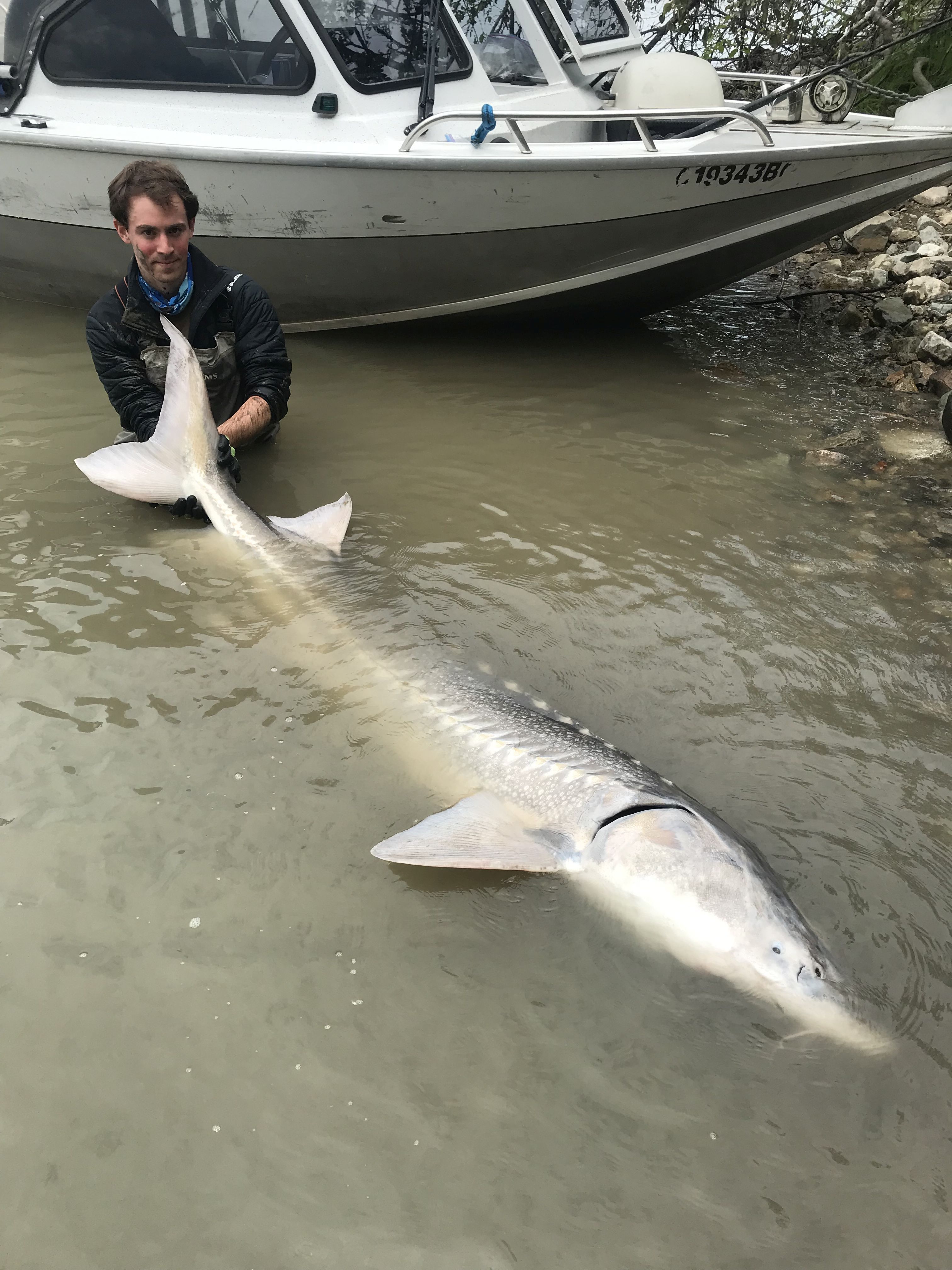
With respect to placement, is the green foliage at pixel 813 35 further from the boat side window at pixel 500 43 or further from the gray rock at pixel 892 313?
the gray rock at pixel 892 313

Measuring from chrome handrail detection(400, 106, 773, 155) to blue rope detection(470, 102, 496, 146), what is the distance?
25 millimetres

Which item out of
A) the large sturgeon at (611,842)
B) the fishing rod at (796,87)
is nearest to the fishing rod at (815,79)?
the fishing rod at (796,87)

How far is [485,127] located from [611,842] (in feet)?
11.8

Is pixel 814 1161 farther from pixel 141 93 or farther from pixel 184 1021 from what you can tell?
pixel 141 93

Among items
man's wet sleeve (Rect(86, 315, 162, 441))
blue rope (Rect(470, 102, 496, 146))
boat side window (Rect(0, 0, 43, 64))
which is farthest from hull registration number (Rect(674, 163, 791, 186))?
boat side window (Rect(0, 0, 43, 64))

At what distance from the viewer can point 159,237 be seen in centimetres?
320

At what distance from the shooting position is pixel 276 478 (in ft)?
12.6

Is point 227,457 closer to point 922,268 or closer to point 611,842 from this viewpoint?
point 611,842

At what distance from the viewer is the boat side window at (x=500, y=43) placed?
5.16m

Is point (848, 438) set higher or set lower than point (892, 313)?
lower

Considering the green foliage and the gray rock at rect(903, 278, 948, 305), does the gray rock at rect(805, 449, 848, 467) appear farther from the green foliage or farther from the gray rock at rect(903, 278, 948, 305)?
the green foliage

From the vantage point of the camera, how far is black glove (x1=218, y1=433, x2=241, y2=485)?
3301 mm

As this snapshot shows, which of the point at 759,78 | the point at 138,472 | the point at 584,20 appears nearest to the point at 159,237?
the point at 138,472

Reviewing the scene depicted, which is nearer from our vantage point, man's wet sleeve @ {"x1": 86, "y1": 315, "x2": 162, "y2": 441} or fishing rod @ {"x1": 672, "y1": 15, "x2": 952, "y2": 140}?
man's wet sleeve @ {"x1": 86, "y1": 315, "x2": 162, "y2": 441}
